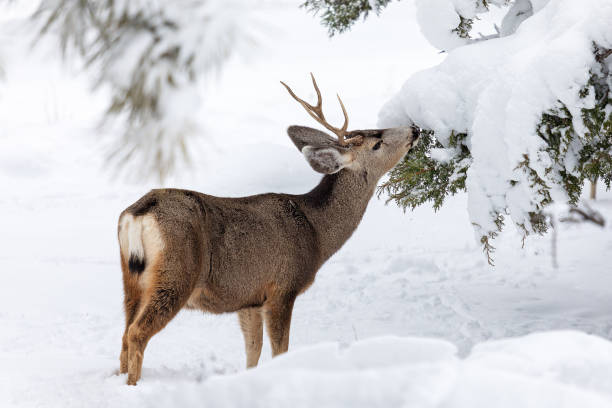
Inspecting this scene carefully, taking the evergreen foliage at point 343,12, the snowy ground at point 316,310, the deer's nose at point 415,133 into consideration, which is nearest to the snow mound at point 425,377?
the snowy ground at point 316,310

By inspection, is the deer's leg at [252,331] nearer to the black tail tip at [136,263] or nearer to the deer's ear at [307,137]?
the black tail tip at [136,263]

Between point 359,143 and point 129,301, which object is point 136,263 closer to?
point 129,301

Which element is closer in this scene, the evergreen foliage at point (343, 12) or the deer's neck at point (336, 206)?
the deer's neck at point (336, 206)

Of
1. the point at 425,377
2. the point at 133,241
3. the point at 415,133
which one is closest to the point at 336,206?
the point at 415,133

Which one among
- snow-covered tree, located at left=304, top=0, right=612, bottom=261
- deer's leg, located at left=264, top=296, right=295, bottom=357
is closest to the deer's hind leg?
deer's leg, located at left=264, top=296, right=295, bottom=357

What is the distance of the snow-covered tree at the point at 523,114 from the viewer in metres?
4.50

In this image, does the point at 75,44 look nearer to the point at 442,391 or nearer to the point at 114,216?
the point at 442,391

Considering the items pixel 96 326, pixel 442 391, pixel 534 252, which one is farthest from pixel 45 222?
pixel 442 391

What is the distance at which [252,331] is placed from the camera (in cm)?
492

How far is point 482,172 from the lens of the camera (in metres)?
4.86

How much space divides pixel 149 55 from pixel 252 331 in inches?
113

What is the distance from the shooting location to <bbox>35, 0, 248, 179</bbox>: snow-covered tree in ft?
7.95

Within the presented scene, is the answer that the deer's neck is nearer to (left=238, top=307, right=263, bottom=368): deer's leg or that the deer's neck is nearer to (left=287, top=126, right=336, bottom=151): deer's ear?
(left=287, top=126, right=336, bottom=151): deer's ear

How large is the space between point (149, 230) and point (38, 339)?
3076 mm
